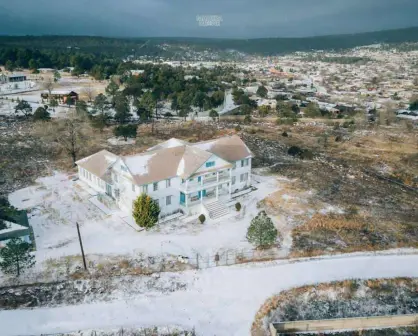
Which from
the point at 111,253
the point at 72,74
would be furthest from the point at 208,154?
the point at 72,74

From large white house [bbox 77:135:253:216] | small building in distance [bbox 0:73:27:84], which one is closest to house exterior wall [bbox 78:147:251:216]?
large white house [bbox 77:135:253:216]

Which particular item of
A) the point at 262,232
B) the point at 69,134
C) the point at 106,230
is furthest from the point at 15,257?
the point at 69,134

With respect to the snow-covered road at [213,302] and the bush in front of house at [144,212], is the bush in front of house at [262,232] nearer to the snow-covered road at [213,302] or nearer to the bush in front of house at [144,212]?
the snow-covered road at [213,302]

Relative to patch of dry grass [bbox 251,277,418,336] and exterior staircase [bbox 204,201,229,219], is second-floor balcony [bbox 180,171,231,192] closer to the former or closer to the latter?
exterior staircase [bbox 204,201,229,219]

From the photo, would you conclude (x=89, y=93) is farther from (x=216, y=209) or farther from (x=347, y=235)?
(x=347, y=235)

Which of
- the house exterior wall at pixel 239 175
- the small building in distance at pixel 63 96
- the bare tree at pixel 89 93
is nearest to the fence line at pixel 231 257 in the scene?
the house exterior wall at pixel 239 175

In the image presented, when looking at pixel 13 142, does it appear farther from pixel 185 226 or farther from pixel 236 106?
pixel 236 106
